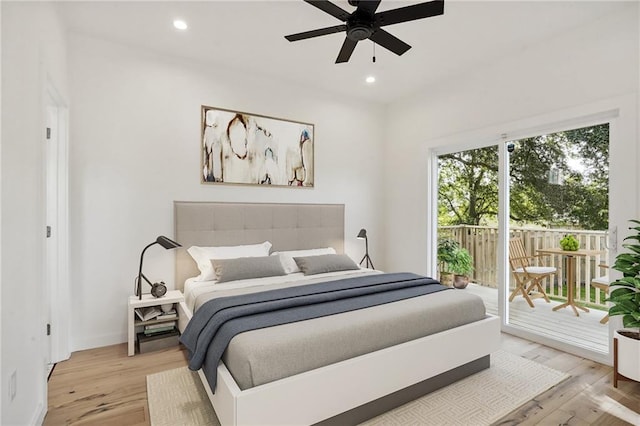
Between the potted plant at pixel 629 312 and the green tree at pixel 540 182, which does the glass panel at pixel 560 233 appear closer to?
the green tree at pixel 540 182

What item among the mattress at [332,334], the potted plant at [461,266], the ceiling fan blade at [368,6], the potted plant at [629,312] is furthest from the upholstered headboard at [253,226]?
the potted plant at [629,312]

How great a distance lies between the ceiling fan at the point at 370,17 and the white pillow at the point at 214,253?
6.83 feet

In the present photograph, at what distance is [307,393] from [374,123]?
13.0ft

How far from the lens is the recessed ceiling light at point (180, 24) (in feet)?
9.46

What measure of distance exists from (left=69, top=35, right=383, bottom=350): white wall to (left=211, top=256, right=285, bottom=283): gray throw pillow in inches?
28.2

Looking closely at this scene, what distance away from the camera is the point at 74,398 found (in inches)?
89.0

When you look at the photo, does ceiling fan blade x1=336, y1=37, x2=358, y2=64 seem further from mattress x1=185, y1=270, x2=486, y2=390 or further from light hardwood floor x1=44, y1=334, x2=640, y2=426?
light hardwood floor x1=44, y1=334, x2=640, y2=426

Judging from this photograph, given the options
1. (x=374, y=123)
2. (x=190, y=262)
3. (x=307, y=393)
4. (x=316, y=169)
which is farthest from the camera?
(x=374, y=123)

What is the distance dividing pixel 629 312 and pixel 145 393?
3.38 metres

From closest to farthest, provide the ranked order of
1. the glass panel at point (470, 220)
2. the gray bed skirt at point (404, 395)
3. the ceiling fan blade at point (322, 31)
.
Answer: the gray bed skirt at point (404, 395) → the ceiling fan blade at point (322, 31) → the glass panel at point (470, 220)

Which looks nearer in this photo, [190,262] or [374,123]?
[190,262]

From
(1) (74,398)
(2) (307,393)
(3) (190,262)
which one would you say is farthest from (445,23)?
(1) (74,398)

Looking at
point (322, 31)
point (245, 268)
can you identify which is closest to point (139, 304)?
point (245, 268)

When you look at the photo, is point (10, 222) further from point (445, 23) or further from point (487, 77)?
point (487, 77)
